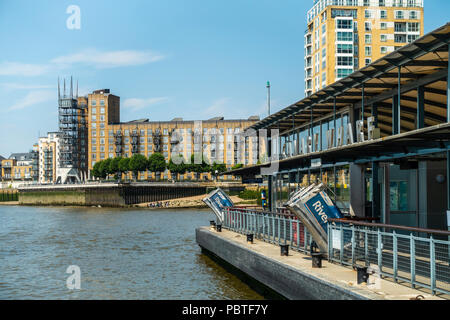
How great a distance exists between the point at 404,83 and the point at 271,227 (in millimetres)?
7423

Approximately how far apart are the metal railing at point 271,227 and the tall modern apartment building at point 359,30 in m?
66.6

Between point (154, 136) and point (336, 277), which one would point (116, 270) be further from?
point (154, 136)

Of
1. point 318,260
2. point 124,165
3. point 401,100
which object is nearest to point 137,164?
point 124,165

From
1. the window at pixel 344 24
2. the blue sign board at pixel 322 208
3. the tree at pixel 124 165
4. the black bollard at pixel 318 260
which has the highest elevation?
the window at pixel 344 24

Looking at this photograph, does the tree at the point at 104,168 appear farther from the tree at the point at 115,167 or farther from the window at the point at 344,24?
the window at the point at 344,24

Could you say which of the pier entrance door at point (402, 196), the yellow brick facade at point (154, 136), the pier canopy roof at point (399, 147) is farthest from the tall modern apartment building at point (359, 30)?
the pier entrance door at point (402, 196)

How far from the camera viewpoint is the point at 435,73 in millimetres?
18109

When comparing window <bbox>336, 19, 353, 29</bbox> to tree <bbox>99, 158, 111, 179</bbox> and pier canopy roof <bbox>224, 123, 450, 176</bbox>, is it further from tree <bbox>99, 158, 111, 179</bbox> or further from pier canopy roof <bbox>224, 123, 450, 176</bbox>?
tree <bbox>99, 158, 111, 179</bbox>

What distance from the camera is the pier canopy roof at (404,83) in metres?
16.5

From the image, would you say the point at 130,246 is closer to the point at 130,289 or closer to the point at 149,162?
the point at 130,289

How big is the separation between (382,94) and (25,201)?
445 ft

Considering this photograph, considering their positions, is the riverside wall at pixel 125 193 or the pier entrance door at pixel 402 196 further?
the riverside wall at pixel 125 193
